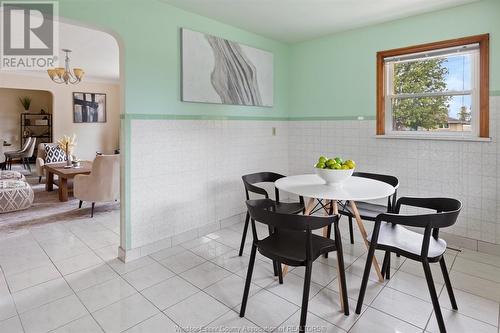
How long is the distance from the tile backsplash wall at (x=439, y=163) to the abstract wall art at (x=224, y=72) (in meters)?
0.97

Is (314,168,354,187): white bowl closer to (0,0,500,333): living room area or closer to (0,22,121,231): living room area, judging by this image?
(0,0,500,333): living room area

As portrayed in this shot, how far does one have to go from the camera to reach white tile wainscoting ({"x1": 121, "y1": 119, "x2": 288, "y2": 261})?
2.95 meters

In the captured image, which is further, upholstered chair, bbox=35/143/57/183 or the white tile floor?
upholstered chair, bbox=35/143/57/183

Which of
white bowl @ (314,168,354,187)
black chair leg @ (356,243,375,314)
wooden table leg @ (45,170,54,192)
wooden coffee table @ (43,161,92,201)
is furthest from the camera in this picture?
wooden table leg @ (45,170,54,192)

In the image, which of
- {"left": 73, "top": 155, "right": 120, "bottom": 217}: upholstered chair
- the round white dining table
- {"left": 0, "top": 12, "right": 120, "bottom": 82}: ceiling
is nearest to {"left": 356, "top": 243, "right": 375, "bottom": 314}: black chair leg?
the round white dining table

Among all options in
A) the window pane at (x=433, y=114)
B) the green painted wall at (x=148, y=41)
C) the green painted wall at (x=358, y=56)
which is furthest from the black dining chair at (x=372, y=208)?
the green painted wall at (x=148, y=41)

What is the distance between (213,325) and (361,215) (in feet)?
4.90

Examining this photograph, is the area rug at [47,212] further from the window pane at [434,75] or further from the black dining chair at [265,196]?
the window pane at [434,75]

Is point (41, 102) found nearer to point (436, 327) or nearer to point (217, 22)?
point (217, 22)

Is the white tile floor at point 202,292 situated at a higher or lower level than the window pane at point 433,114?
lower

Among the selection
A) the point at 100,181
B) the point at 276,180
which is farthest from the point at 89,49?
the point at 276,180

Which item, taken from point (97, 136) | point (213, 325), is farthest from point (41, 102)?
point (213, 325)

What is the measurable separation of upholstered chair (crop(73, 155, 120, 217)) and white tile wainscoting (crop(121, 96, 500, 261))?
1.46 metres

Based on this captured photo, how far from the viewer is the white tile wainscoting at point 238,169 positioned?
116 inches
